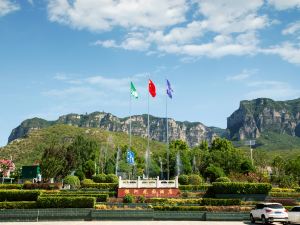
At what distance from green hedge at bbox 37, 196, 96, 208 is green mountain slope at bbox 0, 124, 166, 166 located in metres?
96.7

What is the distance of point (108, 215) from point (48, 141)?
124 m

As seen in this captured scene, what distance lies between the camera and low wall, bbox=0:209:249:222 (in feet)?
97.3

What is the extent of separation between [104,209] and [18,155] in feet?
388

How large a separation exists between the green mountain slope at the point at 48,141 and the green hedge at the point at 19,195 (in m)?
91.8

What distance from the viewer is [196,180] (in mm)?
56781

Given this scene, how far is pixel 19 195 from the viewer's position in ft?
118

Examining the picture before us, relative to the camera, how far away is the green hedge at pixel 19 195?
35.2m

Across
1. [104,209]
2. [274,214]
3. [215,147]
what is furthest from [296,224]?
[215,147]

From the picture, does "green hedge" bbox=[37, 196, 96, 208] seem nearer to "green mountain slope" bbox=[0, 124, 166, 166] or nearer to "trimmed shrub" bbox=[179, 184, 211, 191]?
"trimmed shrub" bbox=[179, 184, 211, 191]

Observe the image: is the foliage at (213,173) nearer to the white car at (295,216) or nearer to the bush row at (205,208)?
the bush row at (205,208)

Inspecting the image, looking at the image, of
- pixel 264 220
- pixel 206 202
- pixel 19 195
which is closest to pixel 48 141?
pixel 19 195

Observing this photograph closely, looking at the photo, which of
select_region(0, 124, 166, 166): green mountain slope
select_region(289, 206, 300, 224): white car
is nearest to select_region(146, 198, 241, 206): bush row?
select_region(289, 206, 300, 224): white car

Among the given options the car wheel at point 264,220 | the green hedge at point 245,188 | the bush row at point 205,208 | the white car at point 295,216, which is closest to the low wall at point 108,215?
the bush row at point 205,208

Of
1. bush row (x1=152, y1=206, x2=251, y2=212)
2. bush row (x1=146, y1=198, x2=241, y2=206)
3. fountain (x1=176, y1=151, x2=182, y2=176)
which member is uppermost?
fountain (x1=176, y1=151, x2=182, y2=176)
